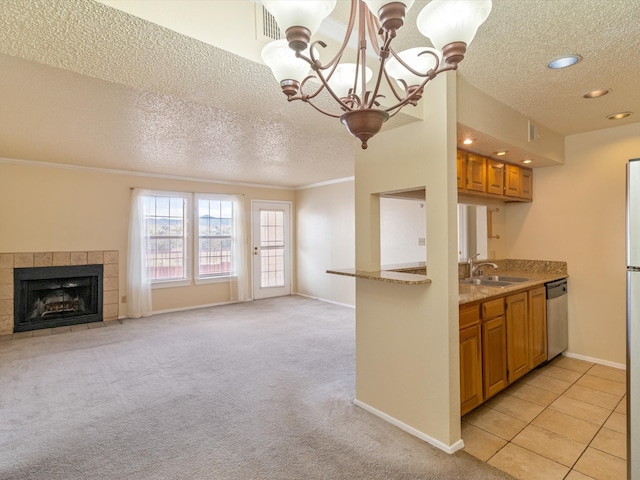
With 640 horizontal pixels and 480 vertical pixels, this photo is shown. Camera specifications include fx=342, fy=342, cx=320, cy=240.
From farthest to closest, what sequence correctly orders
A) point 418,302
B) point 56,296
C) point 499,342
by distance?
1. point 56,296
2. point 499,342
3. point 418,302

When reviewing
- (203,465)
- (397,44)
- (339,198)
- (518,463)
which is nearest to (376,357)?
(518,463)

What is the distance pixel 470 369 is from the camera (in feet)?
7.96

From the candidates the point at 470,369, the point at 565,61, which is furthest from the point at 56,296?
the point at 565,61

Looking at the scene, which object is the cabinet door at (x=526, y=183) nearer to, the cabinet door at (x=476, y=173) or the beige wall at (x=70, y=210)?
the cabinet door at (x=476, y=173)

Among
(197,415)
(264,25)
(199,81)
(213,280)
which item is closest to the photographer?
(264,25)

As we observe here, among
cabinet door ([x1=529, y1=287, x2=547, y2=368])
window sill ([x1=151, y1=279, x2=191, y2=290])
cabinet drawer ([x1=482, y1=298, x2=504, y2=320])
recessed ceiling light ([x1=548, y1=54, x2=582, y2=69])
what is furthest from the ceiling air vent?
window sill ([x1=151, y1=279, x2=191, y2=290])

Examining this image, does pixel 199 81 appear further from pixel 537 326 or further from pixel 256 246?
pixel 256 246

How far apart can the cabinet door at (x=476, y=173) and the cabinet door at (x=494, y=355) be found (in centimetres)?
120

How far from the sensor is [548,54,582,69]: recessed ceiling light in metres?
2.11

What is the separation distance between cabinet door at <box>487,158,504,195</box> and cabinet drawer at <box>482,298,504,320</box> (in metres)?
1.18

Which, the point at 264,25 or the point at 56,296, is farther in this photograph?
the point at 56,296

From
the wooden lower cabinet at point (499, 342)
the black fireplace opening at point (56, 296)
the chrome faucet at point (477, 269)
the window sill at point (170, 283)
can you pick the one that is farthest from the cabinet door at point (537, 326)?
the black fireplace opening at point (56, 296)

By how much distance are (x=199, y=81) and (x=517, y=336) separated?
3.09 metres

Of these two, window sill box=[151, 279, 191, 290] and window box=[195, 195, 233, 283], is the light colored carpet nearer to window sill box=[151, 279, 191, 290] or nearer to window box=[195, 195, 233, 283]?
window sill box=[151, 279, 191, 290]
